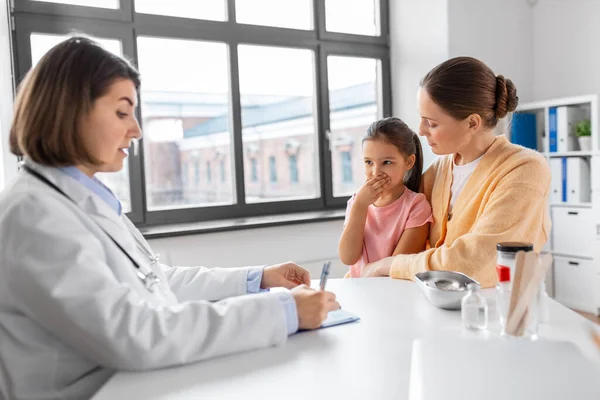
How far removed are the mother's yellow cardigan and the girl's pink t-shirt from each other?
131 millimetres

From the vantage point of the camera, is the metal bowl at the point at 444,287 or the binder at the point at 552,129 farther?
the binder at the point at 552,129

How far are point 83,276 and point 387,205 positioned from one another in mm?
1231

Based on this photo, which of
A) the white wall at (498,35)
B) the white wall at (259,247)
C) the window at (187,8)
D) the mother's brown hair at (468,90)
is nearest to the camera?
the mother's brown hair at (468,90)

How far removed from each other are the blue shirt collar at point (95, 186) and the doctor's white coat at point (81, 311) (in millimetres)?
24

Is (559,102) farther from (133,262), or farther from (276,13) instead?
(133,262)

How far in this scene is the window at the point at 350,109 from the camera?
3.69 meters

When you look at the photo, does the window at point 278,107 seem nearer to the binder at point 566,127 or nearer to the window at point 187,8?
the window at point 187,8

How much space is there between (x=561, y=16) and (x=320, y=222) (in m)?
2.41

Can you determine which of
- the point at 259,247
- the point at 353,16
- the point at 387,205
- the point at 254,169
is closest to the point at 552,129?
the point at 353,16

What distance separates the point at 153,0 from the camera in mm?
3078

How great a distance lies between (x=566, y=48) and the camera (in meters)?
3.88

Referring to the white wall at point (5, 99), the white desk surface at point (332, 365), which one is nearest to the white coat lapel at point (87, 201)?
the white desk surface at point (332, 365)

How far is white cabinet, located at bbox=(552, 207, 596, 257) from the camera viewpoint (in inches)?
137

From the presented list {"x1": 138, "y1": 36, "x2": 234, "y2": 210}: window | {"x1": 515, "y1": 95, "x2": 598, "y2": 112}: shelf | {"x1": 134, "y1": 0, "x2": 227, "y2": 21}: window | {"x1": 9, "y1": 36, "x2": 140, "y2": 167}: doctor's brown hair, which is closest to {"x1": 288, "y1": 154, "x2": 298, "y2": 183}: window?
{"x1": 138, "y1": 36, "x2": 234, "y2": 210}: window
